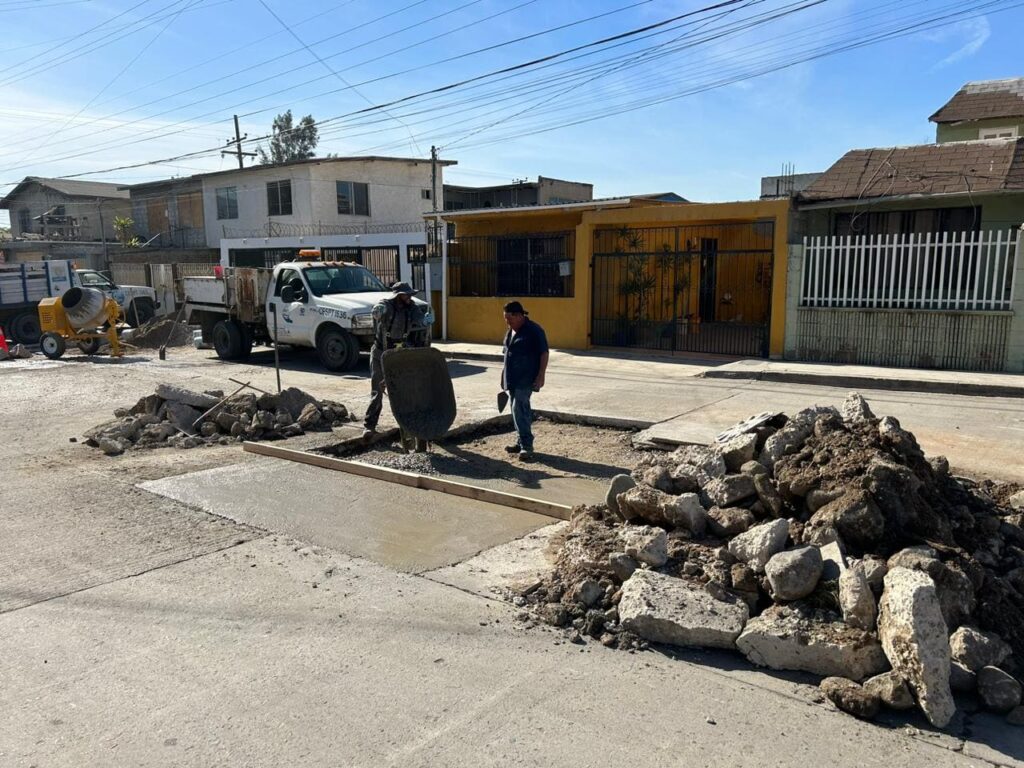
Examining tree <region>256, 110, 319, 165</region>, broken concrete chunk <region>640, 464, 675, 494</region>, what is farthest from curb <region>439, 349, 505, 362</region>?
tree <region>256, 110, 319, 165</region>

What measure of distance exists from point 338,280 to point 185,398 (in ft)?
23.0

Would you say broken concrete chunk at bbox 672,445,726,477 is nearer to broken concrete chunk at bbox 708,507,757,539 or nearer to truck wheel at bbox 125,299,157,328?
broken concrete chunk at bbox 708,507,757,539

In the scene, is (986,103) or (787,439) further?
(986,103)

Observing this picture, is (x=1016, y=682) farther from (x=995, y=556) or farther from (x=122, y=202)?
(x=122, y=202)

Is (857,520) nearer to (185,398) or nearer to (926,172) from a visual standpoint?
(185,398)

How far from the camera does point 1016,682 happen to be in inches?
137

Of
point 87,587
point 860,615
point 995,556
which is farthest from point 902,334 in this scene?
point 87,587

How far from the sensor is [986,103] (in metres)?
24.7

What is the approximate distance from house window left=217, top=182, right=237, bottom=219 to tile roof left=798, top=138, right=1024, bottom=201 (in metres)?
27.8

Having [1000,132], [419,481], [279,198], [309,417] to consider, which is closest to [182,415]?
[309,417]

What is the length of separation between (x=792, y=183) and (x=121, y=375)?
2216cm

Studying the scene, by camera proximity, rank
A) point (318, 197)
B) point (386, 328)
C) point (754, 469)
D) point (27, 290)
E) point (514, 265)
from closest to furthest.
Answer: point (754, 469) → point (386, 328) → point (514, 265) → point (27, 290) → point (318, 197)

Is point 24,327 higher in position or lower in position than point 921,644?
higher

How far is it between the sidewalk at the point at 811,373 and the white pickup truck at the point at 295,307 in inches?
121
